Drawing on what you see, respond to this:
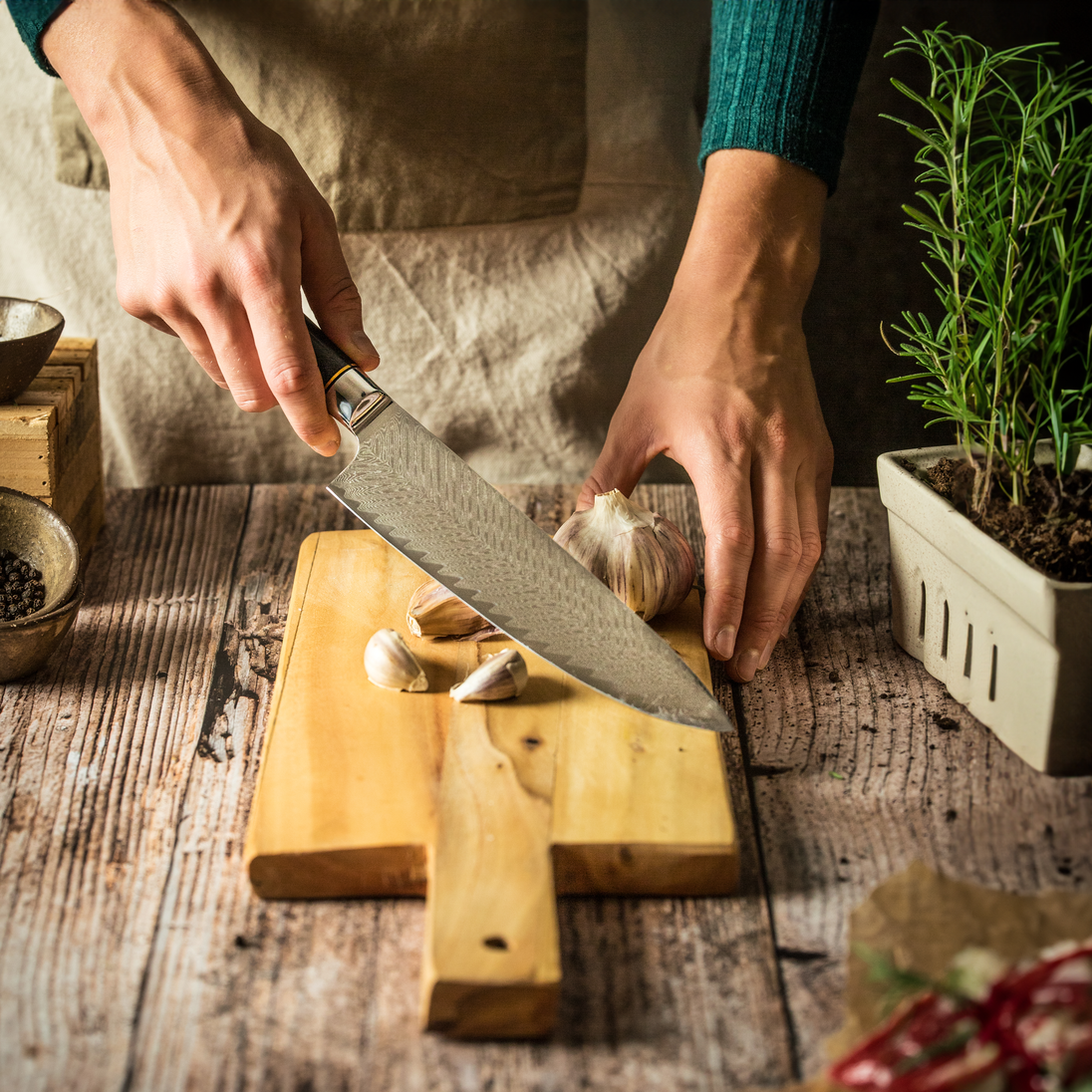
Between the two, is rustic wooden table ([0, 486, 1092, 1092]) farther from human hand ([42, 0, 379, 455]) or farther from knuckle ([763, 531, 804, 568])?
human hand ([42, 0, 379, 455])

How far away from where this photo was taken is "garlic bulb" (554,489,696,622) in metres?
0.82

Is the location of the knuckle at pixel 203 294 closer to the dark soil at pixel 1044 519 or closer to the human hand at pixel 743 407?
the human hand at pixel 743 407

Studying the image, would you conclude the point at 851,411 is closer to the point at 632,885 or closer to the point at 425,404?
the point at 425,404

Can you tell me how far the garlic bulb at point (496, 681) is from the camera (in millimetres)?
724

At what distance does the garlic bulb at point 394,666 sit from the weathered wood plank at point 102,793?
141 millimetres

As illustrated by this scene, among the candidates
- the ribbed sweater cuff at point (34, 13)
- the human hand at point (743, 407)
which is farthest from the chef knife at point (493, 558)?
the ribbed sweater cuff at point (34, 13)

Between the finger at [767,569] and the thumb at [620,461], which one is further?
the thumb at [620,461]

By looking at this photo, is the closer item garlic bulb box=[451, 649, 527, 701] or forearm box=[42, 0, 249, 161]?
garlic bulb box=[451, 649, 527, 701]

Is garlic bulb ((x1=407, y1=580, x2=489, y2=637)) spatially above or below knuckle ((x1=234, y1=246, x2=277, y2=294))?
below

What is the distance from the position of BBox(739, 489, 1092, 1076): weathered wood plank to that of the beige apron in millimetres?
520

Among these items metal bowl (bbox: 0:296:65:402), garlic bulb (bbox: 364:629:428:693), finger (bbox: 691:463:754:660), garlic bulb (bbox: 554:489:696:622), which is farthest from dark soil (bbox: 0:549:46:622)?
finger (bbox: 691:463:754:660)

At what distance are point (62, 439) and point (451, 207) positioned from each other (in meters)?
0.48

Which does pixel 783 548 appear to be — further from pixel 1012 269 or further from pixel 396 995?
pixel 396 995

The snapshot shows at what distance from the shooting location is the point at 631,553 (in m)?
0.82
